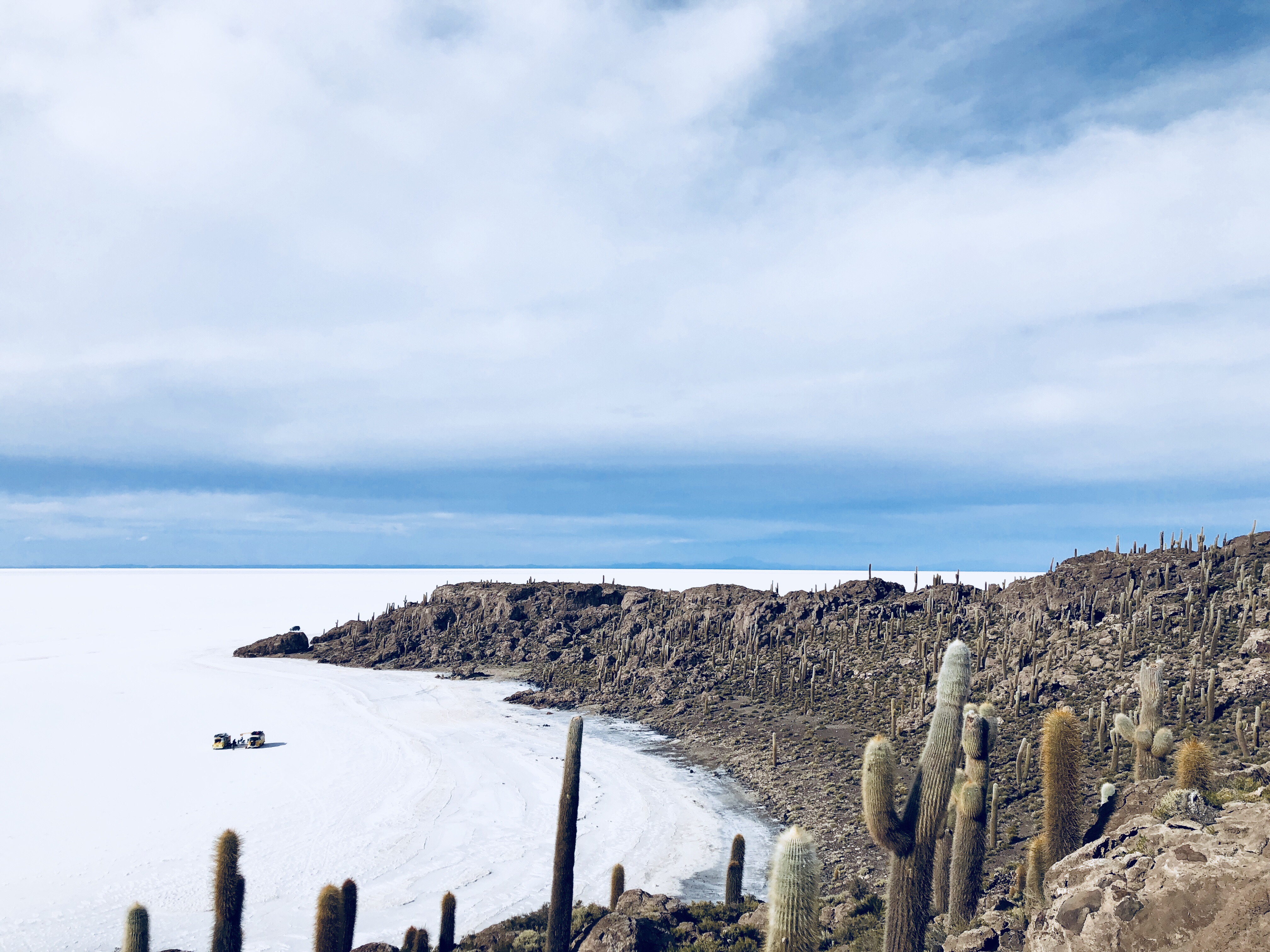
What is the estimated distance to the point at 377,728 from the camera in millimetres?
45375

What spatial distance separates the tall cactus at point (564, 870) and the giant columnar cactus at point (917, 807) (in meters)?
7.59

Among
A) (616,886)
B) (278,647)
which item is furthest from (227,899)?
(278,647)

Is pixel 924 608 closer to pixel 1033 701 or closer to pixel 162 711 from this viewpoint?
pixel 1033 701

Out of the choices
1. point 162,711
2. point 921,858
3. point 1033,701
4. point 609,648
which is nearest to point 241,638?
point 162,711

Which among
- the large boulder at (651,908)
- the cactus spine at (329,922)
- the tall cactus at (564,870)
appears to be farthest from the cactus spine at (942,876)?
the cactus spine at (329,922)

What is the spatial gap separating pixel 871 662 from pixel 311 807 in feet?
104

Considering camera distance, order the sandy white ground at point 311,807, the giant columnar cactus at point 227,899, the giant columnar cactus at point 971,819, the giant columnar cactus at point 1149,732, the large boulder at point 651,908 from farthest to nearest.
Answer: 1. the sandy white ground at point 311,807
2. the large boulder at point 651,908
3. the giant columnar cactus at point 1149,732
4. the giant columnar cactus at point 971,819
5. the giant columnar cactus at point 227,899

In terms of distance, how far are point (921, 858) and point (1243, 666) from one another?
2729 centimetres

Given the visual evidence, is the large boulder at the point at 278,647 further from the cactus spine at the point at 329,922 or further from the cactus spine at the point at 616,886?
the cactus spine at the point at 329,922

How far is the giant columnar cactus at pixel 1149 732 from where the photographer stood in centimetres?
1628

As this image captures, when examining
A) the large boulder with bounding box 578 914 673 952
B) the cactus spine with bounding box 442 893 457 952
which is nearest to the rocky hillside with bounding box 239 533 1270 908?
the large boulder with bounding box 578 914 673 952

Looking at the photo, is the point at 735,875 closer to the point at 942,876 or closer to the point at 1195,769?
the point at 942,876

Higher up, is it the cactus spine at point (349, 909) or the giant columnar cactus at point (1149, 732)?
the giant columnar cactus at point (1149, 732)

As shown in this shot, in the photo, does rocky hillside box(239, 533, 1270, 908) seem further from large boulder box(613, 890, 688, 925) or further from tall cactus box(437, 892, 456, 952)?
tall cactus box(437, 892, 456, 952)
